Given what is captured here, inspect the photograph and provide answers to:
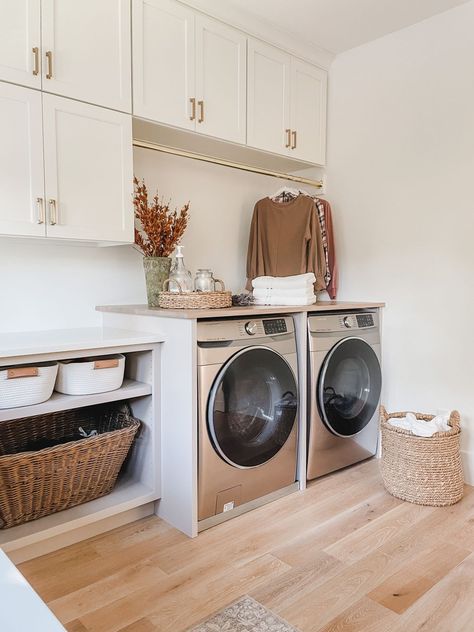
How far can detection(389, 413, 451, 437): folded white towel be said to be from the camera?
2.29 meters

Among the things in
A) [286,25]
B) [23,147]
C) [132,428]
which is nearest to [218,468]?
[132,428]

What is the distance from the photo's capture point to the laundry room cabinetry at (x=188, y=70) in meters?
2.19

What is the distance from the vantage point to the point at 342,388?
2555 millimetres

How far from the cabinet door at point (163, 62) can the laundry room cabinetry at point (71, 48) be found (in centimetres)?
6

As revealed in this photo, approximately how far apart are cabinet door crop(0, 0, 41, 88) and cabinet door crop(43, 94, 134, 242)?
103 millimetres

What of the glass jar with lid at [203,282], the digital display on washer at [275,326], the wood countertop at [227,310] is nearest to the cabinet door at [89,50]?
the glass jar with lid at [203,282]

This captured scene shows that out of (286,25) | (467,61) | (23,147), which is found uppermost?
(286,25)

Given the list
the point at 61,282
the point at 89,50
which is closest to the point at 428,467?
the point at 61,282

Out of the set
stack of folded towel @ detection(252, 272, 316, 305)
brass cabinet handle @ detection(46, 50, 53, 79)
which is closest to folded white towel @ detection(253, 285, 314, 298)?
stack of folded towel @ detection(252, 272, 316, 305)

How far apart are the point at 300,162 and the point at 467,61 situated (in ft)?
3.32

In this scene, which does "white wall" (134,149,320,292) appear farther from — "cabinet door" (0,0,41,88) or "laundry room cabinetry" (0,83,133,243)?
"cabinet door" (0,0,41,88)

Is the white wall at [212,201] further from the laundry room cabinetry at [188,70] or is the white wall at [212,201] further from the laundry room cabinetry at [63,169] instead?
the laundry room cabinetry at [63,169]

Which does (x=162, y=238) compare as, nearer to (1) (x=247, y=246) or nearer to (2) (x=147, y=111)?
(2) (x=147, y=111)

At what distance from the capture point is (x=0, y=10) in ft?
5.85
